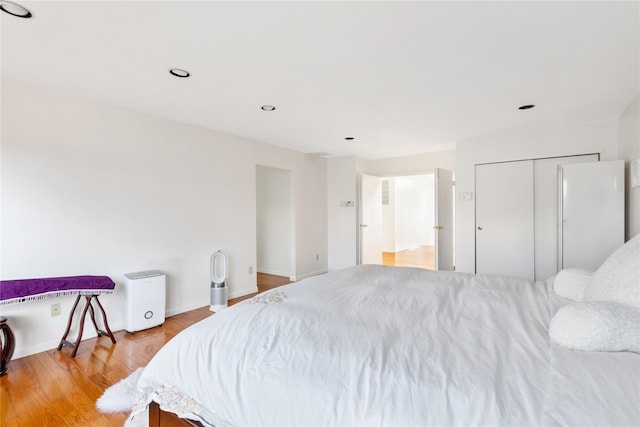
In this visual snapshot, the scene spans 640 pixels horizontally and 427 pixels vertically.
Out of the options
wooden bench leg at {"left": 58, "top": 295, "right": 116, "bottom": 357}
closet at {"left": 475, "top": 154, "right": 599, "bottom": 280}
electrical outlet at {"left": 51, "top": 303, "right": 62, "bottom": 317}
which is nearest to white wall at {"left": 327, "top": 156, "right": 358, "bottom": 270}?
closet at {"left": 475, "top": 154, "right": 599, "bottom": 280}

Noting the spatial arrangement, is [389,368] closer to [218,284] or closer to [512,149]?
[218,284]

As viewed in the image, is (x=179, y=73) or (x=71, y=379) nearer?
(x=71, y=379)

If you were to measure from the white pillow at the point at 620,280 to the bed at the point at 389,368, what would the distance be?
3 centimetres

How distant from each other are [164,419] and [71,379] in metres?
1.38

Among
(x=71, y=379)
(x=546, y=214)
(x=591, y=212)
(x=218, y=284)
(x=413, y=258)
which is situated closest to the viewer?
(x=71, y=379)

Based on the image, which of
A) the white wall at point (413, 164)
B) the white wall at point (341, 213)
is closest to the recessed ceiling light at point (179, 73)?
the white wall at point (341, 213)

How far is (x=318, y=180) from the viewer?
5.77 metres

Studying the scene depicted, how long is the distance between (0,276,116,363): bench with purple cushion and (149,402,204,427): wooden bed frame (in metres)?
1.66

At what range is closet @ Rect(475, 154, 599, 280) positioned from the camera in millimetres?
3973

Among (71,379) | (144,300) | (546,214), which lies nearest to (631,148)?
(546,214)

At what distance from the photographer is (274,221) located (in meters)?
5.84

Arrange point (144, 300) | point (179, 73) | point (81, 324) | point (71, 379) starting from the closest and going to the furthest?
point (71, 379)
point (179, 73)
point (81, 324)
point (144, 300)

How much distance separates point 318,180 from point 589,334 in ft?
16.2

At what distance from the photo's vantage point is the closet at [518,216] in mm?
3973
